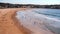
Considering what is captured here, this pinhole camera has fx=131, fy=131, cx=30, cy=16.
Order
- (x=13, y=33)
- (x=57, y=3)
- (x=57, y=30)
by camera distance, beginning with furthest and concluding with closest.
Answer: (x=57, y=3), (x=13, y=33), (x=57, y=30)

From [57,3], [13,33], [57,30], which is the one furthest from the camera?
[57,3]

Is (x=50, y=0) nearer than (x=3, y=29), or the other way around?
(x=3, y=29)

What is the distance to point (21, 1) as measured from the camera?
163 centimetres

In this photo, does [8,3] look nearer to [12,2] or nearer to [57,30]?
[12,2]

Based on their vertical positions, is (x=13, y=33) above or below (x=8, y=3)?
above

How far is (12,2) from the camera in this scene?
63.6 inches

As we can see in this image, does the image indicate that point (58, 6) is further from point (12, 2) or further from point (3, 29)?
point (3, 29)

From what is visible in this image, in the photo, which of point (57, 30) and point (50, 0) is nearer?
point (57, 30)

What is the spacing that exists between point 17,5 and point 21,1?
80 mm

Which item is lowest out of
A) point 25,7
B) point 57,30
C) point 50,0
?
point 25,7

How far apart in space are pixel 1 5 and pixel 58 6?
28.2 inches

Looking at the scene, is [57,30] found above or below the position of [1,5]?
above

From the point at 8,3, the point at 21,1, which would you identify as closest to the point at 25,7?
the point at 21,1

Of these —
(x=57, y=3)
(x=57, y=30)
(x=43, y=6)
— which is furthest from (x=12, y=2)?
(x=57, y=30)
